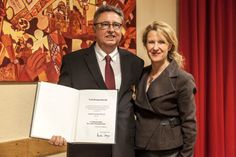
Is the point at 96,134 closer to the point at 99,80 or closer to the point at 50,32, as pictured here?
the point at 99,80

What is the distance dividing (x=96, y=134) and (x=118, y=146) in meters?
0.17

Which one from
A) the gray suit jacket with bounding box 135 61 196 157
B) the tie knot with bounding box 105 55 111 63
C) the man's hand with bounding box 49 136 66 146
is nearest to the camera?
the man's hand with bounding box 49 136 66 146

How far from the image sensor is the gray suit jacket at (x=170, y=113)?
1.94 metres

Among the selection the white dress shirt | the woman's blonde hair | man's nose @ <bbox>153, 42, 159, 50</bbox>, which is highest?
the woman's blonde hair

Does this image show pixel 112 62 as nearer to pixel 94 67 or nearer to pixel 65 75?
pixel 94 67

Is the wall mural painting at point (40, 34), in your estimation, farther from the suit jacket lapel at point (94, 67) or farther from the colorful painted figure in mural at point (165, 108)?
the colorful painted figure in mural at point (165, 108)

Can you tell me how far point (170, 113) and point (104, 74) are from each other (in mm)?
425

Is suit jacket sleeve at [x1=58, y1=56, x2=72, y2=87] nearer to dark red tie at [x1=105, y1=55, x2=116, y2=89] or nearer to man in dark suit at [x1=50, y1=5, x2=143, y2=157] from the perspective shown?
man in dark suit at [x1=50, y1=5, x2=143, y2=157]

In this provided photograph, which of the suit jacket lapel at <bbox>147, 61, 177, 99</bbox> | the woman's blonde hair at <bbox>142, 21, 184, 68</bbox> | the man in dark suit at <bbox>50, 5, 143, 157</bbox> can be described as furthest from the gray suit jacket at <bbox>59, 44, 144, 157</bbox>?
the woman's blonde hair at <bbox>142, 21, 184, 68</bbox>

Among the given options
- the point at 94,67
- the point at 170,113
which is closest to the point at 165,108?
the point at 170,113

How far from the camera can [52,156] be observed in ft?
8.15

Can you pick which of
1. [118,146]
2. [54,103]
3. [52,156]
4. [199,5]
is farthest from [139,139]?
[199,5]

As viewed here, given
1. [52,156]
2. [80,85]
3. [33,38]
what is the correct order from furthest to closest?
[52,156] < [33,38] < [80,85]

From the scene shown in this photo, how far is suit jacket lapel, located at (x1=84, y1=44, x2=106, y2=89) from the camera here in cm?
197
